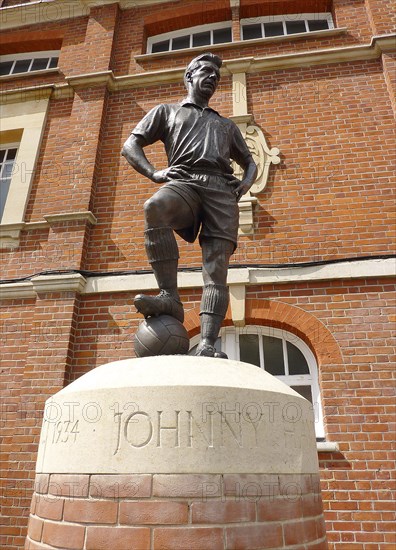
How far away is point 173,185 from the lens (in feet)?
8.16

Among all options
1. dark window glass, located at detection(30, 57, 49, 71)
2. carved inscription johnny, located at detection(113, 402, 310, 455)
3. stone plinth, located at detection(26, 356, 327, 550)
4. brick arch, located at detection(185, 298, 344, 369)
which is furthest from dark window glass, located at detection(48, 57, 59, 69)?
carved inscription johnny, located at detection(113, 402, 310, 455)

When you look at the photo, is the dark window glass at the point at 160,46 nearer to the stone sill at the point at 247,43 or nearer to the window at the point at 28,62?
the stone sill at the point at 247,43

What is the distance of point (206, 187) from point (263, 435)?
1485 millimetres

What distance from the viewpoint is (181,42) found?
7.36 m

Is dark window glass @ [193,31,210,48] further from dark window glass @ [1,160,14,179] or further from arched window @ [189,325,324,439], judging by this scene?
arched window @ [189,325,324,439]

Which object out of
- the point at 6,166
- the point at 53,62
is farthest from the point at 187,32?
the point at 6,166

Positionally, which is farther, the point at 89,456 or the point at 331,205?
the point at 331,205

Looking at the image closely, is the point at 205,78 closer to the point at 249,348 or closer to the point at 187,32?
the point at 249,348

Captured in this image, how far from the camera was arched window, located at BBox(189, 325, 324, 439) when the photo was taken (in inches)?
180

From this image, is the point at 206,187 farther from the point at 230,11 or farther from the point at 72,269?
the point at 230,11

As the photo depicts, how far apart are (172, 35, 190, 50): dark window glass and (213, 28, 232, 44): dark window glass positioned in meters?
0.48

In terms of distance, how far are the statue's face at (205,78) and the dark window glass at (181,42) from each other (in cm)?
509

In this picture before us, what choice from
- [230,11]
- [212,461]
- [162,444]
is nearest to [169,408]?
[162,444]

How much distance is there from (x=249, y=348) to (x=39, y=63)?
679 cm
